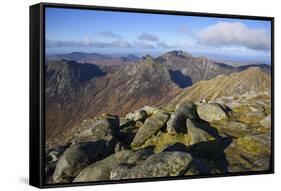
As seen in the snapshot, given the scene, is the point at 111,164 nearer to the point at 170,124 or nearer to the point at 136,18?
the point at 170,124

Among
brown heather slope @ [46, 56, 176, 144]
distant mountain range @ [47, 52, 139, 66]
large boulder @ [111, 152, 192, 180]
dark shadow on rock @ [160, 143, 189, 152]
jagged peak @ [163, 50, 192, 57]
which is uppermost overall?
jagged peak @ [163, 50, 192, 57]

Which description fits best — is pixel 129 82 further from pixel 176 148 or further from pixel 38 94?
pixel 38 94

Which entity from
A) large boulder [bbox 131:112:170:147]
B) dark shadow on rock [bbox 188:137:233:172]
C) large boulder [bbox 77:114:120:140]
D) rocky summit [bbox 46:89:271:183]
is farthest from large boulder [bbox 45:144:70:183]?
dark shadow on rock [bbox 188:137:233:172]

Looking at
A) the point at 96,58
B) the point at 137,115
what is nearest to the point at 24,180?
the point at 137,115

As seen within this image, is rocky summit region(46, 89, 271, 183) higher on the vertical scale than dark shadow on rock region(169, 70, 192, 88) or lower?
lower

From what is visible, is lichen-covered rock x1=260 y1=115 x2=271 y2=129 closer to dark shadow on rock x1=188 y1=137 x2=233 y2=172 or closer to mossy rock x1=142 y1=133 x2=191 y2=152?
dark shadow on rock x1=188 y1=137 x2=233 y2=172

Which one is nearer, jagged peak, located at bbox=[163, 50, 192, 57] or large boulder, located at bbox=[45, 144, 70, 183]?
large boulder, located at bbox=[45, 144, 70, 183]

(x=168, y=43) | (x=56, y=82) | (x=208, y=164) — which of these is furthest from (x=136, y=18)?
(x=208, y=164)

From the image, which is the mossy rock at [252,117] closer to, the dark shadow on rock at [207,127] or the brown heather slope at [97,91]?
the dark shadow on rock at [207,127]
